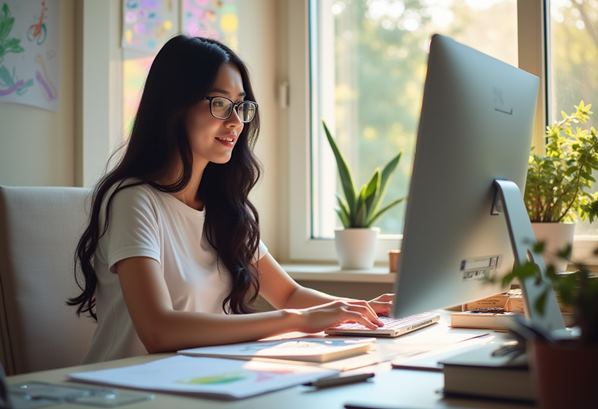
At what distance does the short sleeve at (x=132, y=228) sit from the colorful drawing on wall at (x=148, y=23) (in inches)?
33.6

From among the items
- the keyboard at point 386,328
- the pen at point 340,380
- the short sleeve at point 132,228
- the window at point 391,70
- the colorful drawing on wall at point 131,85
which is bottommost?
the keyboard at point 386,328

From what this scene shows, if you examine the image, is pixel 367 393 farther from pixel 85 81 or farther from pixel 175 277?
pixel 85 81

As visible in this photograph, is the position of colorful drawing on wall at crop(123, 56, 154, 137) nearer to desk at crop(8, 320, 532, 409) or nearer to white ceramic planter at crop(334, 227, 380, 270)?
white ceramic planter at crop(334, 227, 380, 270)

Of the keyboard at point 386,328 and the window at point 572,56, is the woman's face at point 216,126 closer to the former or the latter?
the keyboard at point 386,328

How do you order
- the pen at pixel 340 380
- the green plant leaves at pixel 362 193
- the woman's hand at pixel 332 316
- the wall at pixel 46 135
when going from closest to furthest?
the pen at pixel 340 380
the woman's hand at pixel 332 316
the wall at pixel 46 135
the green plant leaves at pixel 362 193

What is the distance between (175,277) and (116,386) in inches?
27.8

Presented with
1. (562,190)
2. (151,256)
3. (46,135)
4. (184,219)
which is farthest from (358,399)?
(46,135)

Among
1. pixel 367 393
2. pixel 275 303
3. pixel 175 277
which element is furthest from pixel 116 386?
pixel 275 303

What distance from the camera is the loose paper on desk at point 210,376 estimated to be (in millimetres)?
1030

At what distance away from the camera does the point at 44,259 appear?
177cm

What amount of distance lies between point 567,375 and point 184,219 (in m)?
1.27

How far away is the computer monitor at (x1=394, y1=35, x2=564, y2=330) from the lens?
3.55 ft

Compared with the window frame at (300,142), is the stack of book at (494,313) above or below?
below

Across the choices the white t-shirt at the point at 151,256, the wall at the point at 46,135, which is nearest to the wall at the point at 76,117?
the wall at the point at 46,135
